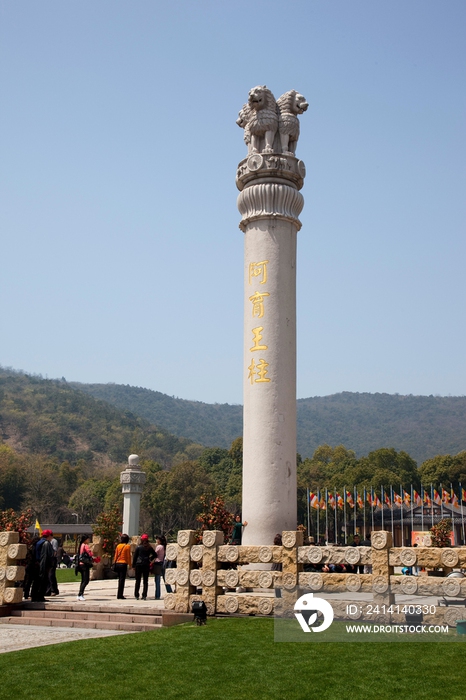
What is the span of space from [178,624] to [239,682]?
4.35 m

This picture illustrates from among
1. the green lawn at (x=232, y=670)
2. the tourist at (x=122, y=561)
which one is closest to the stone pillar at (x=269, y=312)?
the tourist at (x=122, y=561)

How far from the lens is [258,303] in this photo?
18.2 m

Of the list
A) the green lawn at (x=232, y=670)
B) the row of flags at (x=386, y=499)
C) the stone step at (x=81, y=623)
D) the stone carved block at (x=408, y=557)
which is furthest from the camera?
the row of flags at (x=386, y=499)

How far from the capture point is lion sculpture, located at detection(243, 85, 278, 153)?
63.3 ft

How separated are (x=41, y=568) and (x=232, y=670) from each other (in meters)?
7.52

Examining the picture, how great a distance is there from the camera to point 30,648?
1016cm

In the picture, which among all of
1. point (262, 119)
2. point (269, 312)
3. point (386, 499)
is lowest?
point (386, 499)

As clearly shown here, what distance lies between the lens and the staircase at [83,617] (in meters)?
12.3

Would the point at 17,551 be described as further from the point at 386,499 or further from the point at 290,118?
the point at 386,499

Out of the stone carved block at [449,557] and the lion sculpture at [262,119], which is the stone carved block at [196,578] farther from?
the lion sculpture at [262,119]

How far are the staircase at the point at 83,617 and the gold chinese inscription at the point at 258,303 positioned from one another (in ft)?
26.0

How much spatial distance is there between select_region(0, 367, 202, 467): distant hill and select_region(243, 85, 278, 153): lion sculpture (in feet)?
332

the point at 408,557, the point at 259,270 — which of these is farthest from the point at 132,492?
the point at 408,557

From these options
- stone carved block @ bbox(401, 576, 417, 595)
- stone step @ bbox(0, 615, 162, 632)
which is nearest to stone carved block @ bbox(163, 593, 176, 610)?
stone step @ bbox(0, 615, 162, 632)
